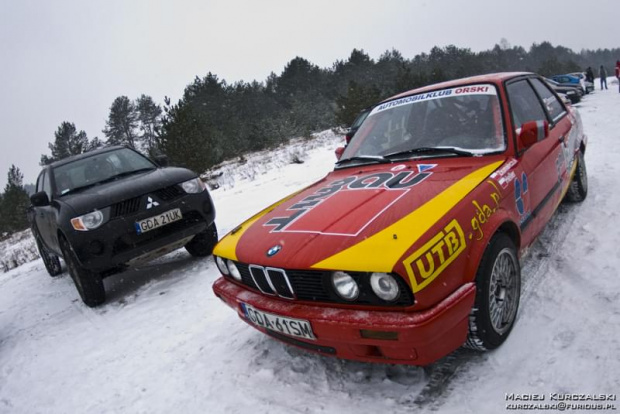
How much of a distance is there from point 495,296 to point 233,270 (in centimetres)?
154

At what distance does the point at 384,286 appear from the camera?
196 centimetres

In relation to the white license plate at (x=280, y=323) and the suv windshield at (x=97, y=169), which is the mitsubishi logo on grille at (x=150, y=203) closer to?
the suv windshield at (x=97, y=169)

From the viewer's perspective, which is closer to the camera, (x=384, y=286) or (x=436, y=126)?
(x=384, y=286)

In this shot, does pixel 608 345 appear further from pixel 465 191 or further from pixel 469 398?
pixel 465 191

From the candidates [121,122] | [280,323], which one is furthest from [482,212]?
[121,122]

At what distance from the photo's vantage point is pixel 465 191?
2.29 m

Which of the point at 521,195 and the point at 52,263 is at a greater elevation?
the point at 521,195

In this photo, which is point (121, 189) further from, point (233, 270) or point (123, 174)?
point (233, 270)

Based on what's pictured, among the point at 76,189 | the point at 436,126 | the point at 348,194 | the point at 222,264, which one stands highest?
the point at 76,189

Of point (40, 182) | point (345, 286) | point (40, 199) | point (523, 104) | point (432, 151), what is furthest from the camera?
point (40, 182)

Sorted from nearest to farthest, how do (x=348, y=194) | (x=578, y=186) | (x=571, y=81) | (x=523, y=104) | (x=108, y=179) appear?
(x=348, y=194)
(x=523, y=104)
(x=578, y=186)
(x=108, y=179)
(x=571, y=81)

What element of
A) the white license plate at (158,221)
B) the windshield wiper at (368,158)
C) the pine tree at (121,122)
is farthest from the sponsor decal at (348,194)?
the pine tree at (121,122)

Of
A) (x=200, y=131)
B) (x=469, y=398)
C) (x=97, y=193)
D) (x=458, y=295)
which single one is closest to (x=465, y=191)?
(x=458, y=295)

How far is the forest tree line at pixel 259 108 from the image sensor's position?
1511 centimetres
